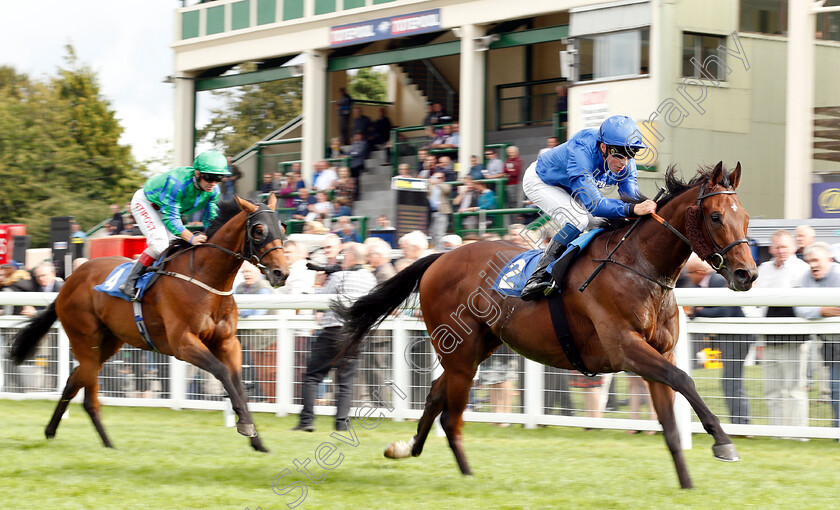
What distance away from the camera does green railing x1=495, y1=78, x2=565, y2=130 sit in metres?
15.8

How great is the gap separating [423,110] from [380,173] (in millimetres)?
3441

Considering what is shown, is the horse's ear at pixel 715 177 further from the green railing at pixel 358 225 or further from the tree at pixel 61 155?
the tree at pixel 61 155

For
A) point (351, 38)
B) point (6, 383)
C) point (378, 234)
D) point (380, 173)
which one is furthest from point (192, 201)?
point (351, 38)

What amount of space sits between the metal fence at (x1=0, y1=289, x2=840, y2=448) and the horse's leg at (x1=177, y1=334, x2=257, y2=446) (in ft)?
5.27

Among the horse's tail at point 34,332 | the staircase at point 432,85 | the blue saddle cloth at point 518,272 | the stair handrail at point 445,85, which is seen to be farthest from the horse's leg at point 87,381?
the stair handrail at point 445,85

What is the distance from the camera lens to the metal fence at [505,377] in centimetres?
580

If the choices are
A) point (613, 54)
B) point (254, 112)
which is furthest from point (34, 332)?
point (254, 112)

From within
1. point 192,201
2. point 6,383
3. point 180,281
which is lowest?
point 6,383

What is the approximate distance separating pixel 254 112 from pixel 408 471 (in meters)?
27.7

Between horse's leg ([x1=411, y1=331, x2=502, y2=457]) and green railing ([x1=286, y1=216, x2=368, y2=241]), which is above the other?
green railing ([x1=286, y1=216, x2=368, y2=241])

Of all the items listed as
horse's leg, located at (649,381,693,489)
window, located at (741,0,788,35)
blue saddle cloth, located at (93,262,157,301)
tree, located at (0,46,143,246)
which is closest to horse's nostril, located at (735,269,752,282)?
horse's leg, located at (649,381,693,489)

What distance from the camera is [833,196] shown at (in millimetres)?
10930

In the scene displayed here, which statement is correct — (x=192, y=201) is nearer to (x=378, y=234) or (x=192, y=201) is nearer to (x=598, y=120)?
(x=378, y=234)

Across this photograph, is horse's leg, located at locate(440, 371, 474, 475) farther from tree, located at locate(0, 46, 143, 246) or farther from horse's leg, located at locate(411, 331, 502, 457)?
tree, located at locate(0, 46, 143, 246)
